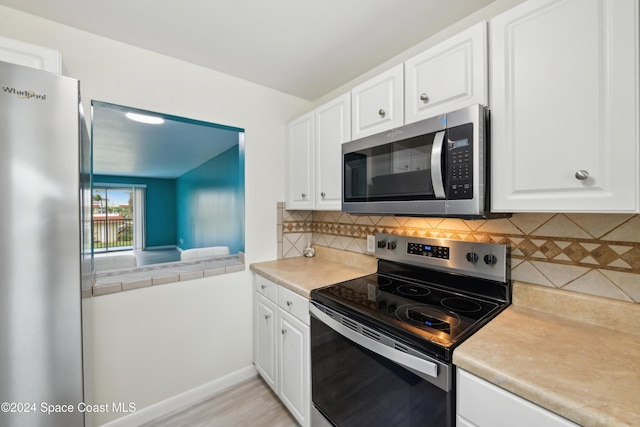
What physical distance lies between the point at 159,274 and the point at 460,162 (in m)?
1.90

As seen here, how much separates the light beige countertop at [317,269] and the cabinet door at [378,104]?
0.91 m

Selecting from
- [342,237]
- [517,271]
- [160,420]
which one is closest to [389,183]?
[517,271]

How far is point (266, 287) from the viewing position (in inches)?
73.7

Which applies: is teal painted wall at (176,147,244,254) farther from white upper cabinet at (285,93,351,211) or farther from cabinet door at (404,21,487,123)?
cabinet door at (404,21,487,123)

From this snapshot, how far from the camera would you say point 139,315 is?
5.39 ft

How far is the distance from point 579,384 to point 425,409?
45 cm

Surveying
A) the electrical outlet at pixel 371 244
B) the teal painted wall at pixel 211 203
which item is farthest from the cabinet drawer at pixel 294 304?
the teal painted wall at pixel 211 203

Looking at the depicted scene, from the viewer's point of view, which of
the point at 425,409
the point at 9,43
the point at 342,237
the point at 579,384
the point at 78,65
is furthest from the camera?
the point at 342,237

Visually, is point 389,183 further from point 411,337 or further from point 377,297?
point 411,337

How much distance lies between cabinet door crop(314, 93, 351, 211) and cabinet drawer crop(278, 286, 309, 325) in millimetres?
611

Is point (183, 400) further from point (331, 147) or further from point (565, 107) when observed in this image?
point (565, 107)

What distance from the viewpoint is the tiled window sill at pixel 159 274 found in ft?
5.12

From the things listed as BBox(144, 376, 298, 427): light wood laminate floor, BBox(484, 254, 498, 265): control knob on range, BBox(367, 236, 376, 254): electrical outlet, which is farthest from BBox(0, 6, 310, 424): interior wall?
BBox(484, 254, 498, 265): control knob on range

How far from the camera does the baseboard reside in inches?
63.2
